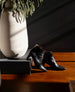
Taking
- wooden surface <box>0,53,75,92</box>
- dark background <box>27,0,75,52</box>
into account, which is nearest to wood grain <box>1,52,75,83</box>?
wooden surface <box>0,53,75,92</box>

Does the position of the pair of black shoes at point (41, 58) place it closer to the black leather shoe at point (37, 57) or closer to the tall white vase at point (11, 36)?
the black leather shoe at point (37, 57)

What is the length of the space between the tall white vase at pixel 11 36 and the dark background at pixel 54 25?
51.0 inches

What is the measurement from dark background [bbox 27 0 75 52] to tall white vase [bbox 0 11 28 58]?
1.30 metres

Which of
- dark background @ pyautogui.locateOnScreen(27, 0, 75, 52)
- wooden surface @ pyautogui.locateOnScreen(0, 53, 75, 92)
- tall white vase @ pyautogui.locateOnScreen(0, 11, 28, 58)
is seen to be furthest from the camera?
dark background @ pyautogui.locateOnScreen(27, 0, 75, 52)

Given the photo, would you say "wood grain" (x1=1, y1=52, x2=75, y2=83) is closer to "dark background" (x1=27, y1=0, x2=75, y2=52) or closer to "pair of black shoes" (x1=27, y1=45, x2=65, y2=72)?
"pair of black shoes" (x1=27, y1=45, x2=65, y2=72)

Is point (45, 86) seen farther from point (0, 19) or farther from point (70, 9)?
point (70, 9)

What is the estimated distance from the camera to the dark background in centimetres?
248

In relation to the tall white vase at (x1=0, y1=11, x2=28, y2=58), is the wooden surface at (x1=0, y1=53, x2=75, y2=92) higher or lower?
lower

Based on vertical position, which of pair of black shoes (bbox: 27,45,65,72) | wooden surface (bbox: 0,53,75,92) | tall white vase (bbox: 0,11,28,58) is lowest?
wooden surface (bbox: 0,53,75,92)

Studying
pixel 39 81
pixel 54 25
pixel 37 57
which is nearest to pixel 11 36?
pixel 37 57

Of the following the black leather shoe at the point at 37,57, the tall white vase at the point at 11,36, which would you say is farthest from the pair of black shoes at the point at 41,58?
the tall white vase at the point at 11,36

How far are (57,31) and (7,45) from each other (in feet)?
4.77

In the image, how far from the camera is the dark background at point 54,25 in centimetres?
248

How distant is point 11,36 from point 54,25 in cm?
142
